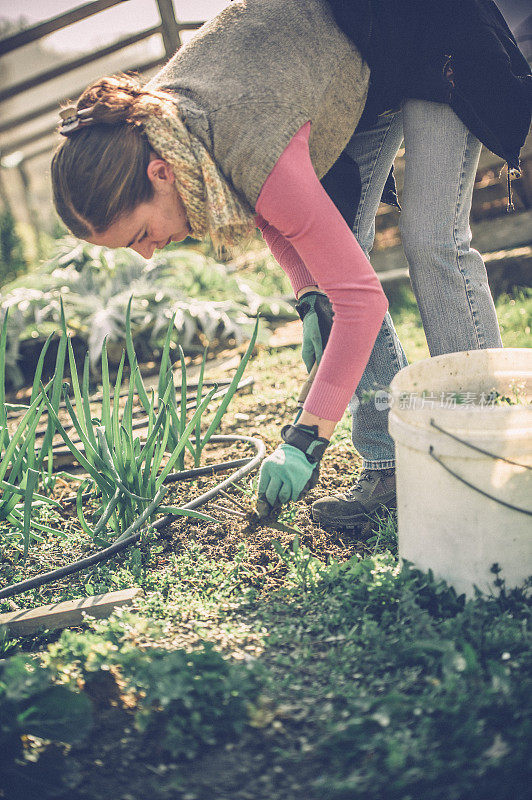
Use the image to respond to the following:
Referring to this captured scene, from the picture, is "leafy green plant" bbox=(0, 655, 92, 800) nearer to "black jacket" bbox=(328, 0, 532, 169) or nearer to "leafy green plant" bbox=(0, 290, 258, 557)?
"leafy green plant" bbox=(0, 290, 258, 557)

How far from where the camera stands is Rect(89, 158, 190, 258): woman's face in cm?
138

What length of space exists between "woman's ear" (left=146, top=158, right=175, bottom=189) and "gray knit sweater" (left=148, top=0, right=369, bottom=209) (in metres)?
0.09

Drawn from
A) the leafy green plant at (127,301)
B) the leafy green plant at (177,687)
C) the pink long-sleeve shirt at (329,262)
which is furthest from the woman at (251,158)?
the leafy green plant at (127,301)

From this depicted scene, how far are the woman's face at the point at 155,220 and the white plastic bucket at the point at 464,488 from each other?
1.94 feet

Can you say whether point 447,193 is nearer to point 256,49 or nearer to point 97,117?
point 256,49

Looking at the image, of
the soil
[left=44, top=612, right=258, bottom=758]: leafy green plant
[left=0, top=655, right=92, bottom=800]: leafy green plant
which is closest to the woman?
the soil

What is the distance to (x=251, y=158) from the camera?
1.28m

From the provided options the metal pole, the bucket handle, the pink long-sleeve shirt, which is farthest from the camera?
the metal pole

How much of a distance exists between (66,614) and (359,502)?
2.58ft

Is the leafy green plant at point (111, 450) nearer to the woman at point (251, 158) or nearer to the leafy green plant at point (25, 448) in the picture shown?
the leafy green plant at point (25, 448)

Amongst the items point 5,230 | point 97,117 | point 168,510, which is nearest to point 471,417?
point 168,510

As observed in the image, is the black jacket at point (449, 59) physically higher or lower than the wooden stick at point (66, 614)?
higher

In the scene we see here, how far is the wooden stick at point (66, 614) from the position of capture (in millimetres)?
1456

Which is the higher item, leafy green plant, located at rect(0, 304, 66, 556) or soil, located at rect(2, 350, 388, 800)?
leafy green plant, located at rect(0, 304, 66, 556)
